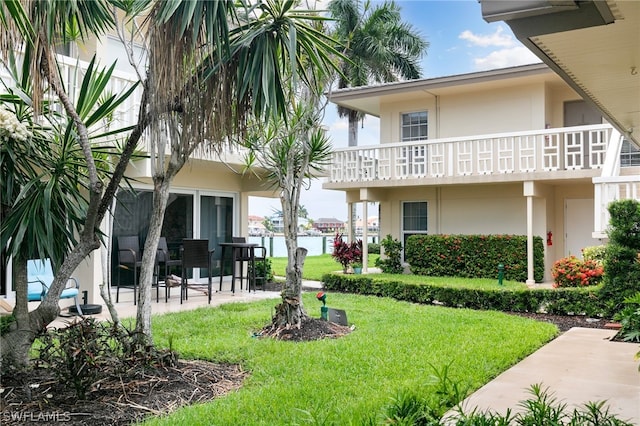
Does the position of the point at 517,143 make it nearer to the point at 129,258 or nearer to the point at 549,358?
the point at 549,358

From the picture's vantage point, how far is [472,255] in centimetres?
1480

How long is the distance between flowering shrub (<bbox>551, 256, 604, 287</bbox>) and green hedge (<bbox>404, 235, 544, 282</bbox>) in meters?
2.82

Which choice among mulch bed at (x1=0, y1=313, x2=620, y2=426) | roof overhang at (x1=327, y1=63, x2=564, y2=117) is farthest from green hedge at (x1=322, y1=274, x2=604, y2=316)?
mulch bed at (x1=0, y1=313, x2=620, y2=426)

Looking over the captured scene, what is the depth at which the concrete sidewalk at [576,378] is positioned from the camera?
4.80m

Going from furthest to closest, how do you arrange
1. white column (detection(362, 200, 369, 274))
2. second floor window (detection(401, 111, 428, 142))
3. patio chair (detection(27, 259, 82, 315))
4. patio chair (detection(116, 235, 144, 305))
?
second floor window (detection(401, 111, 428, 142))
white column (detection(362, 200, 369, 274))
patio chair (detection(116, 235, 144, 305))
patio chair (detection(27, 259, 82, 315))

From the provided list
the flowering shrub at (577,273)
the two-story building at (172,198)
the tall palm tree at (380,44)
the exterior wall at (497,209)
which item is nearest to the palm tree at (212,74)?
the two-story building at (172,198)

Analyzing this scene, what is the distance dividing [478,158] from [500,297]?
4792mm

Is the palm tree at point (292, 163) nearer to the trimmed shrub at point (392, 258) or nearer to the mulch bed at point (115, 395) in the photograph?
the mulch bed at point (115, 395)

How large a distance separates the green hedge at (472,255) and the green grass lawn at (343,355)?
457cm

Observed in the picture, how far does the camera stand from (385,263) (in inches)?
646

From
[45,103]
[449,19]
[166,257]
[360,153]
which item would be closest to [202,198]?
[166,257]

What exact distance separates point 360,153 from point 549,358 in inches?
415

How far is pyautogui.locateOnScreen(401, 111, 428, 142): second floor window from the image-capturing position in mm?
17312

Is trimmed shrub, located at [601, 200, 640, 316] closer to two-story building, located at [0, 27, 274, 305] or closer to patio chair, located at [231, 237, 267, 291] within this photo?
two-story building, located at [0, 27, 274, 305]
